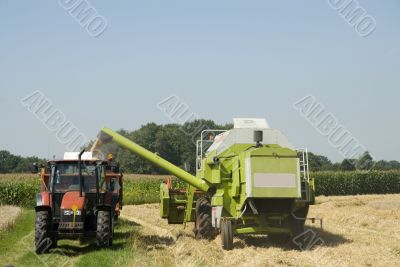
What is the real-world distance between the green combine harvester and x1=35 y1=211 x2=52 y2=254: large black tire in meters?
3.08

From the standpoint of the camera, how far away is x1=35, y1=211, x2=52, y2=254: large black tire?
11.1 m

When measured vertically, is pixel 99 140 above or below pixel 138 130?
below

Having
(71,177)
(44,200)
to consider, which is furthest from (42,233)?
(71,177)

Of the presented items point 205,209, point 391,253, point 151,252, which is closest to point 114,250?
point 151,252

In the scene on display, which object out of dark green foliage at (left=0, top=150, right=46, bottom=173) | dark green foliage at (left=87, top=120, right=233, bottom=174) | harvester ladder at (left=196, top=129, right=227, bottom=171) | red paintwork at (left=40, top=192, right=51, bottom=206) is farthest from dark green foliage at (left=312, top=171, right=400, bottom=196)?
dark green foliage at (left=0, top=150, right=46, bottom=173)

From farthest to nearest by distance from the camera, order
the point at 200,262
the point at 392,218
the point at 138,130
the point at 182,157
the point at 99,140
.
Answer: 1. the point at 138,130
2. the point at 182,157
3. the point at 392,218
4. the point at 99,140
5. the point at 200,262

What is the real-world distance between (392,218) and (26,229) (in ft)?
43.0

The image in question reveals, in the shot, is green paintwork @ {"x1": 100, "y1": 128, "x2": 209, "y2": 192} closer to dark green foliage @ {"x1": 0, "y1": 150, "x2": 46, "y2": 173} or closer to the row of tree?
the row of tree

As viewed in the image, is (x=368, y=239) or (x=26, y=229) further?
(x=26, y=229)

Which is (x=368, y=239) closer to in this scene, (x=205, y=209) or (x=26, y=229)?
(x=205, y=209)

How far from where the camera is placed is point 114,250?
1134 centimetres

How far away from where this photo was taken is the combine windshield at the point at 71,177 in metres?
12.2

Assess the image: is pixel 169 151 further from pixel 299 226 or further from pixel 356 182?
pixel 299 226

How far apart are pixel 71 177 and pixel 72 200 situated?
1.00 meters
